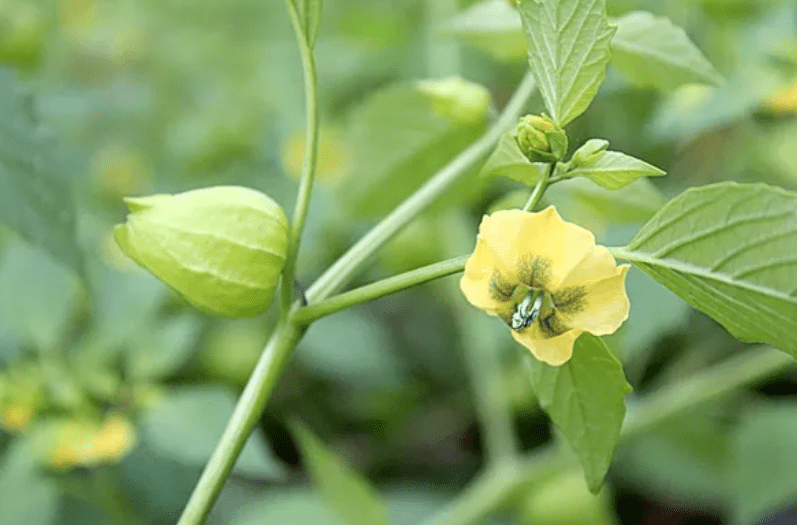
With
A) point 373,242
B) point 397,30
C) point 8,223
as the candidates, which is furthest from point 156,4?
point 373,242

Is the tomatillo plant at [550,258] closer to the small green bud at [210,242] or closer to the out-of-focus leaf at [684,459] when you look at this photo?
the small green bud at [210,242]

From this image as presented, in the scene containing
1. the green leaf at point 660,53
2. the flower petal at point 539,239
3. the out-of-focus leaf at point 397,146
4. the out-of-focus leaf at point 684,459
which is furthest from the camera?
the out-of-focus leaf at point 684,459

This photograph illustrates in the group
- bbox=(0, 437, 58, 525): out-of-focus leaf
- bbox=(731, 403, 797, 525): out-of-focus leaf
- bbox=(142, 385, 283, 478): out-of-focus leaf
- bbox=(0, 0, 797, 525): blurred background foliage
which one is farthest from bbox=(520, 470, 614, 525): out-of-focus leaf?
bbox=(0, 437, 58, 525): out-of-focus leaf

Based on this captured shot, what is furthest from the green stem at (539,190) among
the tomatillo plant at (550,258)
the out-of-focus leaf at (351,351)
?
the out-of-focus leaf at (351,351)

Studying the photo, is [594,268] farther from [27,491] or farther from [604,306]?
[27,491]

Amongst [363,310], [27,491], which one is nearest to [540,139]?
[27,491]

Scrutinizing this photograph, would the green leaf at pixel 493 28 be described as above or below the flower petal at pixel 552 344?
above
